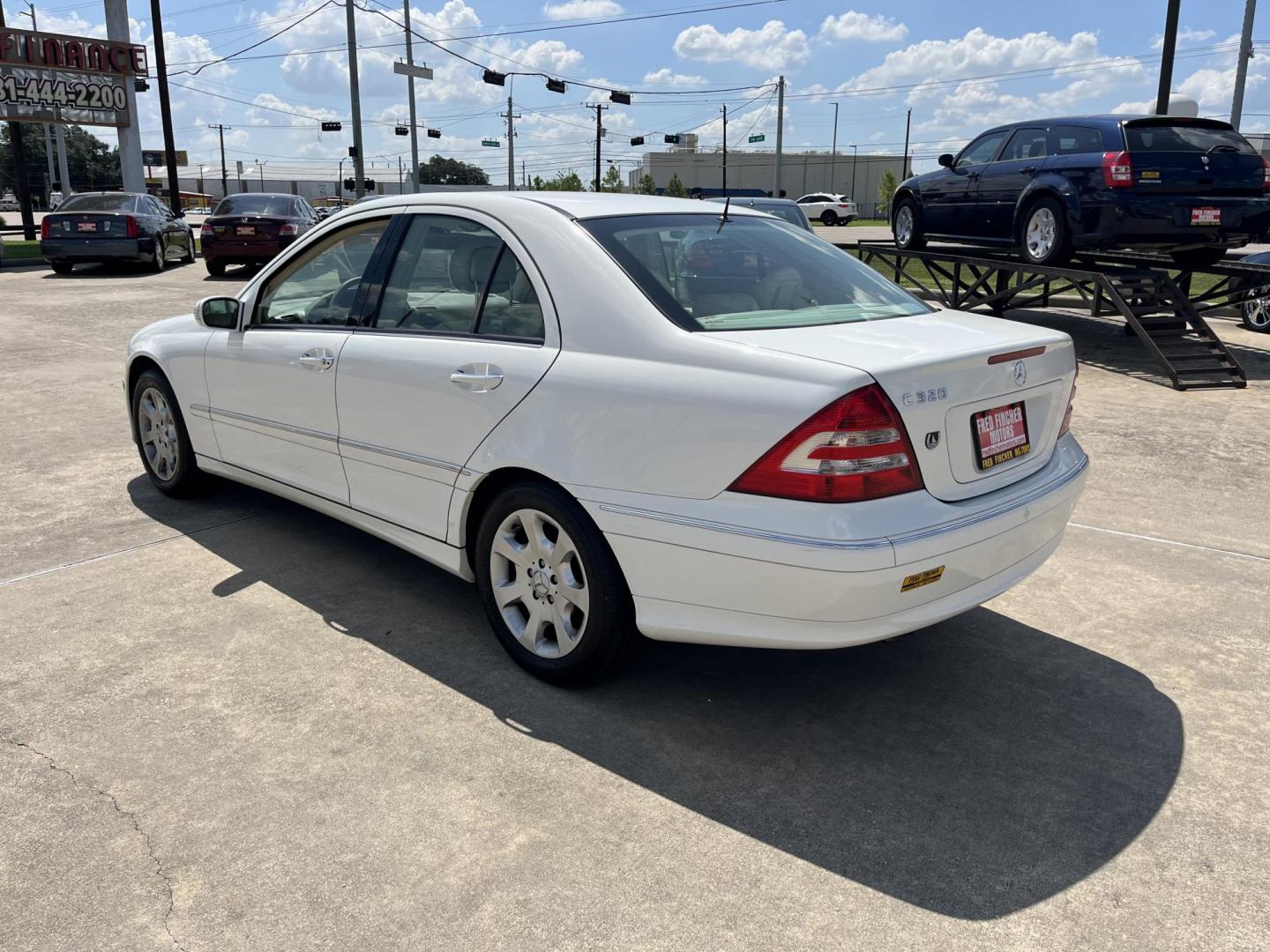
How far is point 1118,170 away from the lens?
32.7ft

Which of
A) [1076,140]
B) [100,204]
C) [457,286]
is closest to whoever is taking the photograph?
[457,286]

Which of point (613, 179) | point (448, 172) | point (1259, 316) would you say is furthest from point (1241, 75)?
point (448, 172)

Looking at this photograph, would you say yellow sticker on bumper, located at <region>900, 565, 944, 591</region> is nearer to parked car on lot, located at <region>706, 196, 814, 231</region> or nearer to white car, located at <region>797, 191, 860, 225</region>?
parked car on lot, located at <region>706, 196, 814, 231</region>

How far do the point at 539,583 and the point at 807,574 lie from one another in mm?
1025

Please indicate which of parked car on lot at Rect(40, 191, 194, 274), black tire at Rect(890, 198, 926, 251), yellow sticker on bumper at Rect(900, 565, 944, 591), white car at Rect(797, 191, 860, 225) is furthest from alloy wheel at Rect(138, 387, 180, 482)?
white car at Rect(797, 191, 860, 225)

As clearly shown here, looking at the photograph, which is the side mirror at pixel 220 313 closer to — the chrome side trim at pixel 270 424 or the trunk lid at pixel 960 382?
the chrome side trim at pixel 270 424

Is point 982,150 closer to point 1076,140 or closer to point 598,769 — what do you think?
point 1076,140

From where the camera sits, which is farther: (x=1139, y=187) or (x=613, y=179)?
(x=613, y=179)

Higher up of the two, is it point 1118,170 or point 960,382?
point 1118,170

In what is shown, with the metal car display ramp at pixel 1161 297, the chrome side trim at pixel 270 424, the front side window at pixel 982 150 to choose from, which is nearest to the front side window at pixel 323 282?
the chrome side trim at pixel 270 424

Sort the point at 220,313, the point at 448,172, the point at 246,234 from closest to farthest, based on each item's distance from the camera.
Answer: the point at 220,313
the point at 246,234
the point at 448,172

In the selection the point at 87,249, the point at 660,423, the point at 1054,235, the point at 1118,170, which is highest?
the point at 1118,170

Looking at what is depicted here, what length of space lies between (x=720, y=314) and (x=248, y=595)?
238cm

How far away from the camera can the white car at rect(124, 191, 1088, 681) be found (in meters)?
2.83
